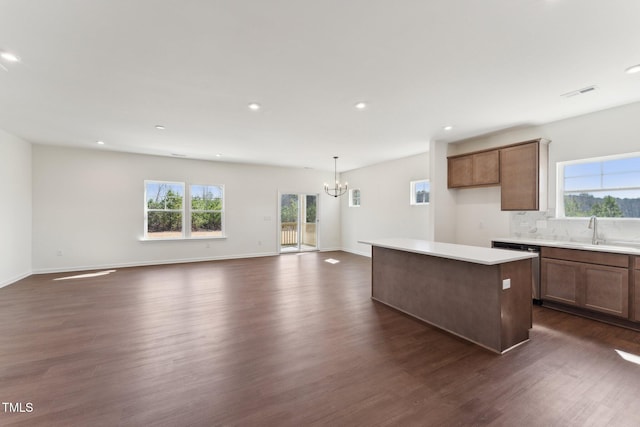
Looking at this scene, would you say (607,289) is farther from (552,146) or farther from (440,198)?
(440,198)

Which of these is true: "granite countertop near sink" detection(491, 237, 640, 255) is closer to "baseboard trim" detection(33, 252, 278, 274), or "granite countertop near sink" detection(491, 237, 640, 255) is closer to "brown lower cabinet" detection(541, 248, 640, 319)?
"brown lower cabinet" detection(541, 248, 640, 319)

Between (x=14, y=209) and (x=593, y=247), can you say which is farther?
(x=14, y=209)

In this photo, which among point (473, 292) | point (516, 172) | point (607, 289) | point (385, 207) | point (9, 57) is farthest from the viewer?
point (385, 207)

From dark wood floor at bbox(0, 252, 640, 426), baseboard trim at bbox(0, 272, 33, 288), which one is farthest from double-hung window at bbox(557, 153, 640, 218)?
baseboard trim at bbox(0, 272, 33, 288)

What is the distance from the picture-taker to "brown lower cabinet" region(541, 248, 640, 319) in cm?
313

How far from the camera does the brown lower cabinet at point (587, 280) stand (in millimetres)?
3131

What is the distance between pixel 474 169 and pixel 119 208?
774 cm

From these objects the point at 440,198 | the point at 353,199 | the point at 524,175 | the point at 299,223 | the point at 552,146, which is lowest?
the point at 299,223

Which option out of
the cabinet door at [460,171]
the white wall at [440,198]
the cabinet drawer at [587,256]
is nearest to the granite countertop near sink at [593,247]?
the cabinet drawer at [587,256]

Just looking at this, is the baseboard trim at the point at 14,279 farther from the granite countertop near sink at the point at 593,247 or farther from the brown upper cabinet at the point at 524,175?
the brown upper cabinet at the point at 524,175

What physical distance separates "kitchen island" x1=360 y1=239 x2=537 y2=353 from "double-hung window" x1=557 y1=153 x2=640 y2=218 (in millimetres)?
1990

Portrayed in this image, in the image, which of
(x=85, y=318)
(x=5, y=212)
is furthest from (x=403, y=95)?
(x=5, y=212)

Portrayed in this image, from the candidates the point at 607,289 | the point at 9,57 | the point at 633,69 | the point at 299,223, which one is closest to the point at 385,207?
the point at 299,223

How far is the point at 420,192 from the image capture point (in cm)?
655
